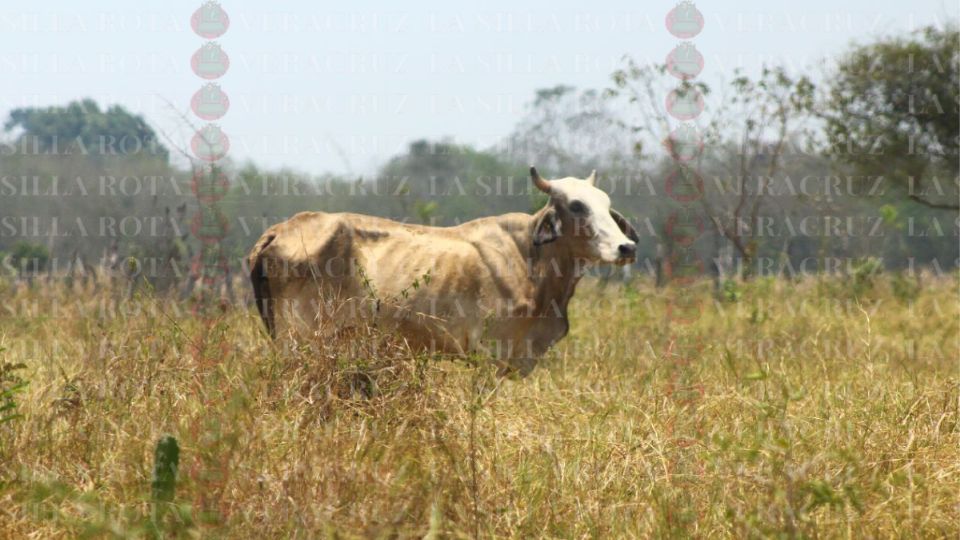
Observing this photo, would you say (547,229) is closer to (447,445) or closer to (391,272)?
(391,272)

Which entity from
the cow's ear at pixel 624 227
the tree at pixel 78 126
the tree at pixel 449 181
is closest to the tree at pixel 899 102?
the cow's ear at pixel 624 227

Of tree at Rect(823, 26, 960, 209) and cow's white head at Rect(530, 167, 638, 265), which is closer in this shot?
cow's white head at Rect(530, 167, 638, 265)

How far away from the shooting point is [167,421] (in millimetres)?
4418

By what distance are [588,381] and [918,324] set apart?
4510 mm

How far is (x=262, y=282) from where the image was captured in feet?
21.1

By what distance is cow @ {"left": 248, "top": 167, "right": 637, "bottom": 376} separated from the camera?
20.6ft

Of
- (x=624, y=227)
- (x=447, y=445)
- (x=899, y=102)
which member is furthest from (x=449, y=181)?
(x=447, y=445)

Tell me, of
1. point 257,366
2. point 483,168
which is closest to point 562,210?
point 257,366

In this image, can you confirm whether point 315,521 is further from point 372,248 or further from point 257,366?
point 372,248

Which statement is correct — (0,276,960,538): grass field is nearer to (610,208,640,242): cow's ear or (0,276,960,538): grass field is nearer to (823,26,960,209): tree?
(610,208,640,242): cow's ear

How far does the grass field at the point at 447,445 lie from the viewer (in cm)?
358

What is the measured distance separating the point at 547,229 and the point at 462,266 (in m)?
0.54

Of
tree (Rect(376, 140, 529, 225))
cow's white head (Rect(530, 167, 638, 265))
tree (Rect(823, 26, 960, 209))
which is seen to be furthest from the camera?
tree (Rect(376, 140, 529, 225))

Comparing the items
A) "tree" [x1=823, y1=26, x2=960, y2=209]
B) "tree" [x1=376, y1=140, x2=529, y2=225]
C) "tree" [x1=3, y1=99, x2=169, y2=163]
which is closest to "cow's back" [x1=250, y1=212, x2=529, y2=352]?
"tree" [x1=823, y1=26, x2=960, y2=209]
